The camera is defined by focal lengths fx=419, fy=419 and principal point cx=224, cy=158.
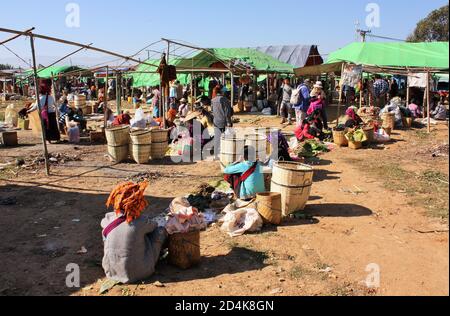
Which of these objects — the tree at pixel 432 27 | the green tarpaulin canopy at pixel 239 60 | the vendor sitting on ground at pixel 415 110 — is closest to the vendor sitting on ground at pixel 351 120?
the vendor sitting on ground at pixel 415 110

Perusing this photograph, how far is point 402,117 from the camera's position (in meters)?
15.3

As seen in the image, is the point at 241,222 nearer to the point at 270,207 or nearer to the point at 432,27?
the point at 270,207

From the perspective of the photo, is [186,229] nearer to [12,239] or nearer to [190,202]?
[190,202]

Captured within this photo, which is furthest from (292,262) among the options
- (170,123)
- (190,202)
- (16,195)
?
(170,123)

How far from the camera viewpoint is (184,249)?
4727 millimetres

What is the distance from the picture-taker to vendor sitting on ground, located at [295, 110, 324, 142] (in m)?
12.5

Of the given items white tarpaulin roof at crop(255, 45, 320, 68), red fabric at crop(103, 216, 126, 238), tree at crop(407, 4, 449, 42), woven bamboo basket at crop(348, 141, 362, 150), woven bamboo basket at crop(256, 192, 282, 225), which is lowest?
woven bamboo basket at crop(256, 192, 282, 225)

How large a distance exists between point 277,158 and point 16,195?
496 cm

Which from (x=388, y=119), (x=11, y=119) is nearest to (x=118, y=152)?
(x=388, y=119)

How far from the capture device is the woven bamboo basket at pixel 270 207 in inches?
230

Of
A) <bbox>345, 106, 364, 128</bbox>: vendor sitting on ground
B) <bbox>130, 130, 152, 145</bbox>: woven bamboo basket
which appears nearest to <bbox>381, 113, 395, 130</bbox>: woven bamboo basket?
<bbox>345, 106, 364, 128</bbox>: vendor sitting on ground

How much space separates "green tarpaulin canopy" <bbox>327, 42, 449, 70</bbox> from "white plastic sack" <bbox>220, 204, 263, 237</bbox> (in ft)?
46.6

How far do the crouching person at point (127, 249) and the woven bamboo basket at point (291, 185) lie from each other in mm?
2370

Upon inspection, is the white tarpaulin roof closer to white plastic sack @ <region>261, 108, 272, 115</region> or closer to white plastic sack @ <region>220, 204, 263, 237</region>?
white plastic sack @ <region>261, 108, 272, 115</region>
